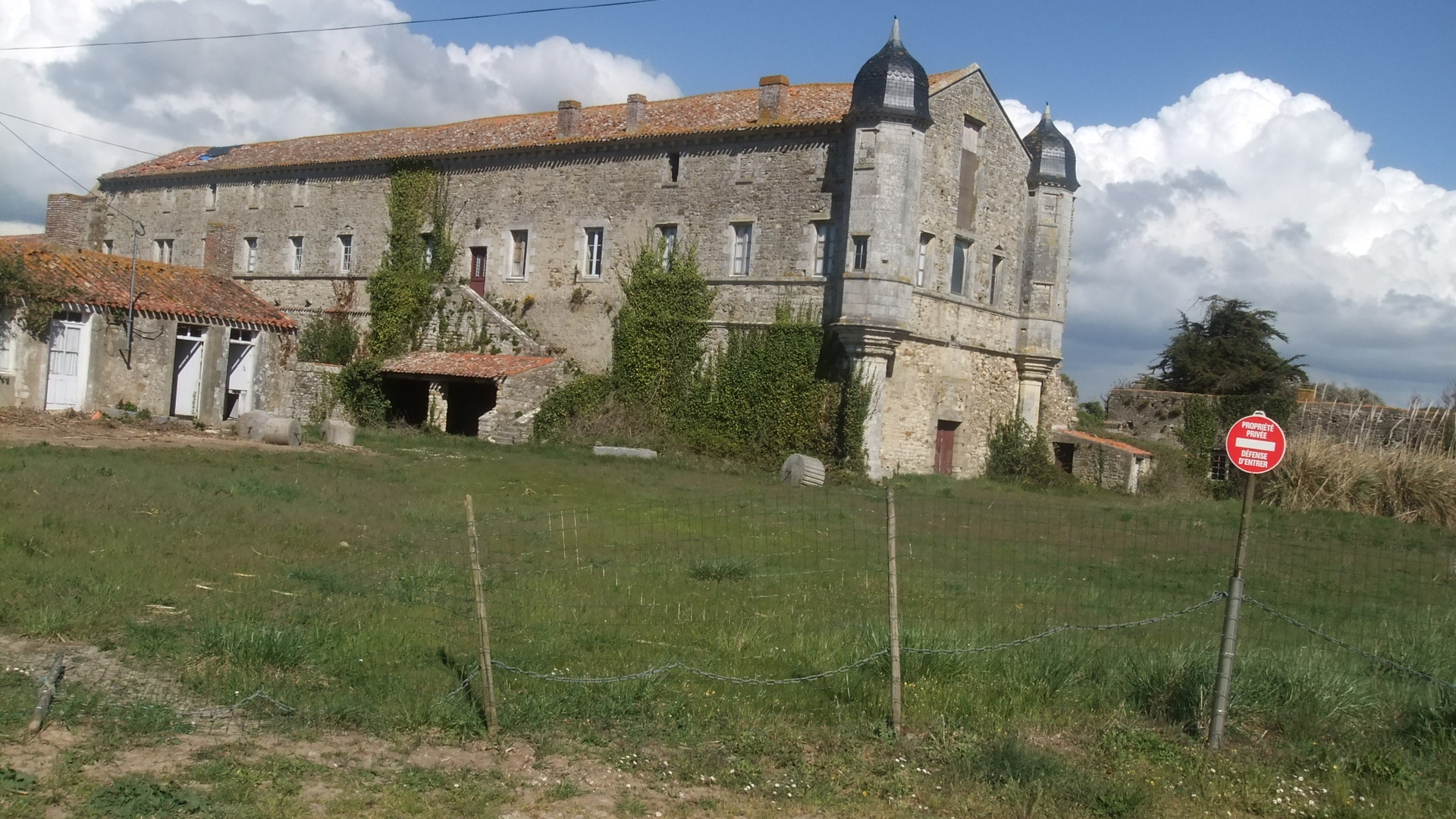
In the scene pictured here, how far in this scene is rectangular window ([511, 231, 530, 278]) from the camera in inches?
1309

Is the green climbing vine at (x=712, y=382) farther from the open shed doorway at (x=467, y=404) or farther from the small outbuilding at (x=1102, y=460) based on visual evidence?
the small outbuilding at (x=1102, y=460)

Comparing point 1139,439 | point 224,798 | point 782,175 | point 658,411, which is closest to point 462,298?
point 658,411

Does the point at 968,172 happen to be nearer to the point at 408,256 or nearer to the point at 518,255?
the point at 518,255

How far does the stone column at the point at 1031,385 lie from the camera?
3131cm

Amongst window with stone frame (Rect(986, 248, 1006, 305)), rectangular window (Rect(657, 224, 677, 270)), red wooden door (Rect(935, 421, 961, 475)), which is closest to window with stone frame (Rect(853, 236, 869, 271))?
red wooden door (Rect(935, 421, 961, 475))

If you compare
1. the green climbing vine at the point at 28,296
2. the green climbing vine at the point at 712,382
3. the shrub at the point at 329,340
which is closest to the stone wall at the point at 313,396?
the shrub at the point at 329,340

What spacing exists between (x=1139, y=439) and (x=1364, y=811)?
30.2 metres

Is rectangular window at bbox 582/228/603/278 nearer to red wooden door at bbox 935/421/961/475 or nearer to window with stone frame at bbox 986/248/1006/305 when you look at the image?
red wooden door at bbox 935/421/961/475

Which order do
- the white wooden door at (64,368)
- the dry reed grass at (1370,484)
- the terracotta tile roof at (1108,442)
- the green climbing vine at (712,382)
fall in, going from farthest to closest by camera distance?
the terracotta tile roof at (1108,442)
the green climbing vine at (712,382)
the white wooden door at (64,368)
the dry reed grass at (1370,484)

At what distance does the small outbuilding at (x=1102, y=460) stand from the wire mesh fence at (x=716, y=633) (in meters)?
15.1

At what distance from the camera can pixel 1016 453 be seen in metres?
30.7

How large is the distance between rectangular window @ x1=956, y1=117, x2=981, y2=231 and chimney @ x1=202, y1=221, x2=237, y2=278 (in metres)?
24.6

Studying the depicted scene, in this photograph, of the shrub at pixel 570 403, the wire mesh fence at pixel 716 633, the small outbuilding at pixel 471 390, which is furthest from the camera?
the shrub at pixel 570 403

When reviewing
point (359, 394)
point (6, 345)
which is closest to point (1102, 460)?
point (359, 394)
